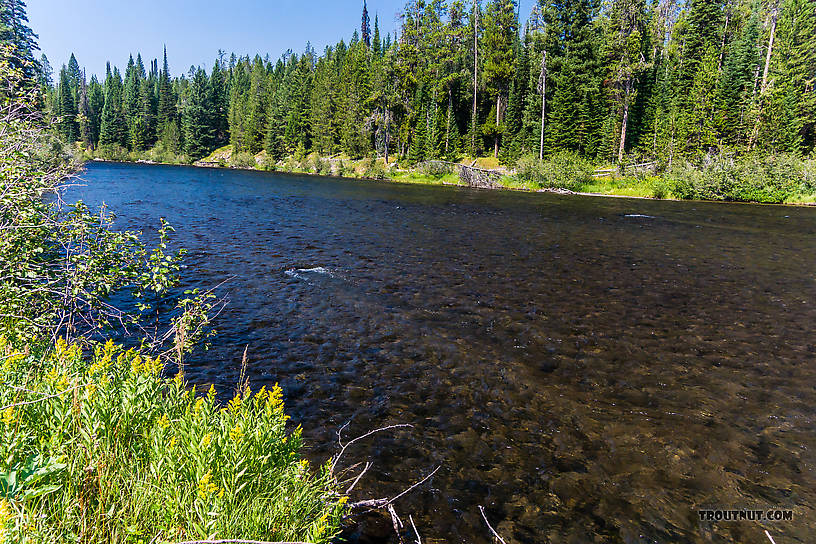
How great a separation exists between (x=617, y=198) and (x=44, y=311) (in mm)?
51867

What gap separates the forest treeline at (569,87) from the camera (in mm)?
53594

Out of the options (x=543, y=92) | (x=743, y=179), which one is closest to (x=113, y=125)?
(x=543, y=92)

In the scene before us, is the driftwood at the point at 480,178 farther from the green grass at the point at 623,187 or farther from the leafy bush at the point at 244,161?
the leafy bush at the point at 244,161

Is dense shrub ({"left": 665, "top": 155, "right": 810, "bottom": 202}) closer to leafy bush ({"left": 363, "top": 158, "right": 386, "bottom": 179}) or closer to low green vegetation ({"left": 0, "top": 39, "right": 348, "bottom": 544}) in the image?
leafy bush ({"left": 363, "top": 158, "right": 386, "bottom": 179})

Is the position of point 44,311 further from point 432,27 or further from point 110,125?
point 110,125

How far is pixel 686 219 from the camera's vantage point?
3403 cm

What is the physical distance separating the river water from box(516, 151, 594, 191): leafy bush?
34458 millimetres

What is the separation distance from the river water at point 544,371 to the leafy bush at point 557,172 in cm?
3446

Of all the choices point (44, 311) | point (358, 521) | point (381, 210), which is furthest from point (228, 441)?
point (381, 210)

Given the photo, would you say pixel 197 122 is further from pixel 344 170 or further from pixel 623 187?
pixel 623 187

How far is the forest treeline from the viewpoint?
53.6 metres

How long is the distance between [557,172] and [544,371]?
51.7 metres

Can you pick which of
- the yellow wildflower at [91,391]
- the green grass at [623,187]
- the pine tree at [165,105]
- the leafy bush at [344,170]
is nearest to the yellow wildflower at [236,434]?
the yellow wildflower at [91,391]

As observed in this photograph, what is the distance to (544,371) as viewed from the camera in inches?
405
